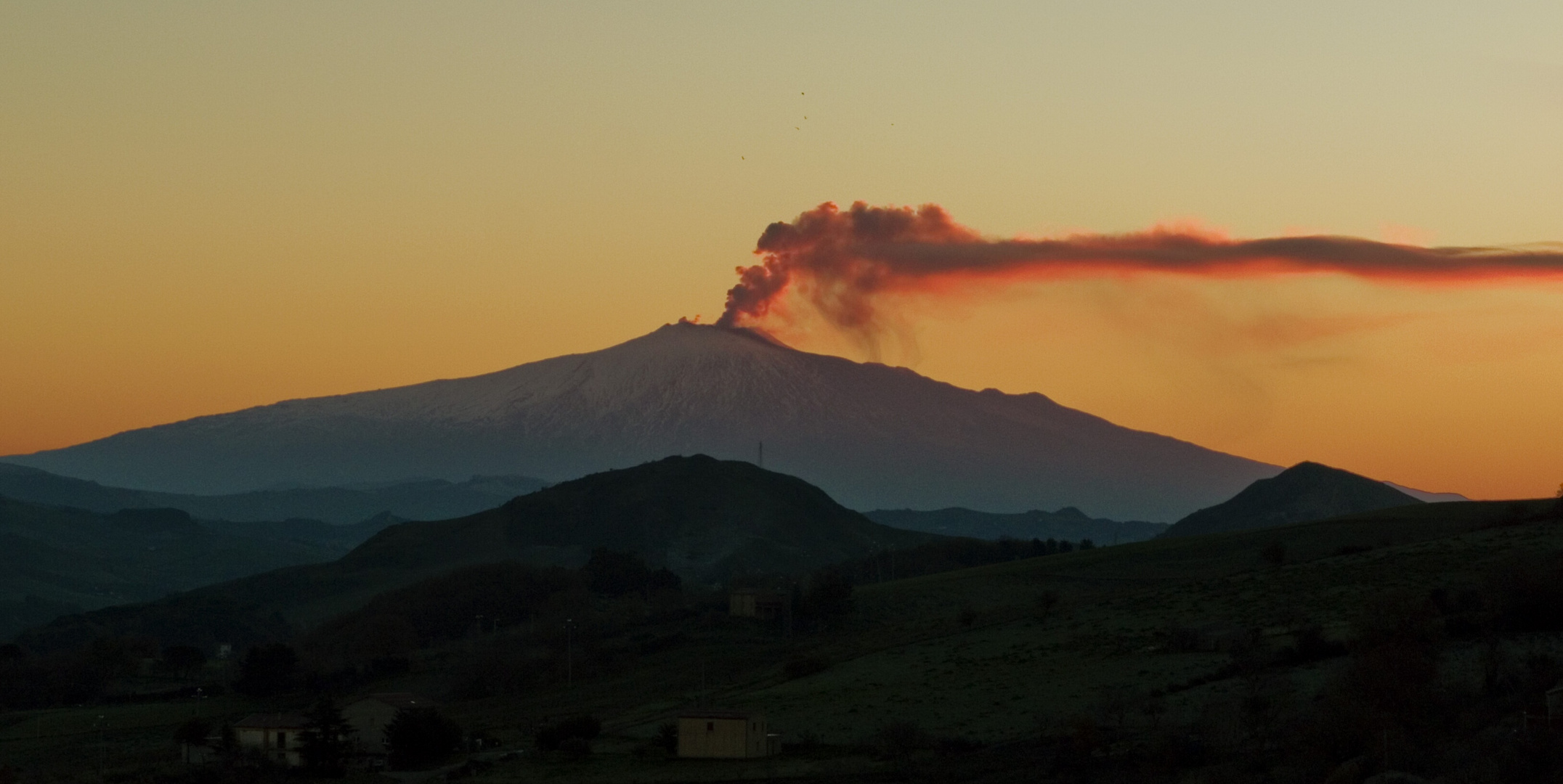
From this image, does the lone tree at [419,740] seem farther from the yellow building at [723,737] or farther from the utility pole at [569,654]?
the utility pole at [569,654]

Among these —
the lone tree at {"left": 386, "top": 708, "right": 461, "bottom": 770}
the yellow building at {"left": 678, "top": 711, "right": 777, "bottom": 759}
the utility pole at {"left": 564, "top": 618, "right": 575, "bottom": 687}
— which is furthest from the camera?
the utility pole at {"left": 564, "top": 618, "right": 575, "bottom": 687}

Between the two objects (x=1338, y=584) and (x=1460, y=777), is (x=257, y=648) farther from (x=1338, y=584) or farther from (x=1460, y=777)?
(x=1460, y=777)

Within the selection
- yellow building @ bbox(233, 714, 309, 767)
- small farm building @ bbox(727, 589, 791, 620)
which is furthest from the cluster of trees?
small farm building @ bbox(727, 589, 791, 620)

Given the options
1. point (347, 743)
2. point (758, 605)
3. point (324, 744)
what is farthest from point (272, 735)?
point (758, 605)

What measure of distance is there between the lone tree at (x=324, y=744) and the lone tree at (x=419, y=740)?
1874 millimetres

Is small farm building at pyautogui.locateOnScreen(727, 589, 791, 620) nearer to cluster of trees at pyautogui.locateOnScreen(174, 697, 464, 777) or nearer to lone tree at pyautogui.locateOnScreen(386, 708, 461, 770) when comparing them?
cluster of trees at pyautogui.locateOnScreen(174, 697, 464, 777)

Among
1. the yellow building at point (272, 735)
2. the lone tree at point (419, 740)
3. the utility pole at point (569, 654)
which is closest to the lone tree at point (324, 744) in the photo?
the yellow building at point (272, 735)

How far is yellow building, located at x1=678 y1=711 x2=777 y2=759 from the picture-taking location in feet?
194

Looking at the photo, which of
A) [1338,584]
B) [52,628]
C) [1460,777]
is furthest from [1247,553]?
[52,628]

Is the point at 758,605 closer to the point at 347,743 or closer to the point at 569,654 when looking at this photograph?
the point at 569,654

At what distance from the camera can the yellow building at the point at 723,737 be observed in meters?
59.2

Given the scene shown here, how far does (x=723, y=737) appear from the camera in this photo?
2344 inches

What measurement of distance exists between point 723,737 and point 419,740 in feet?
44.7

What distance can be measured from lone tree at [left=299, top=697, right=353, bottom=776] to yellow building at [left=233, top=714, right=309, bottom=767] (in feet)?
2.53
